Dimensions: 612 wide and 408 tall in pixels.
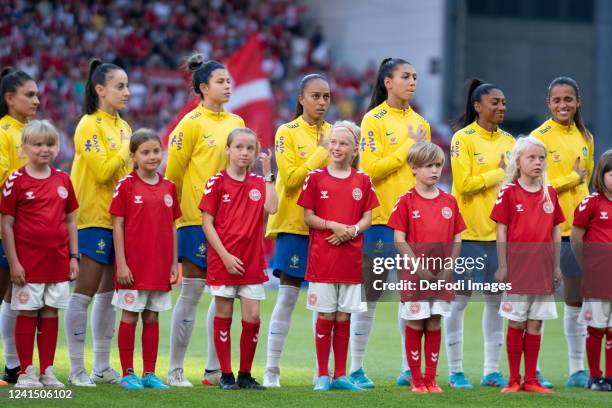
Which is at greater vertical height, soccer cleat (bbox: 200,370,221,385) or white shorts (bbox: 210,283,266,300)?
white shorts (bbox: 210,283,266,300)

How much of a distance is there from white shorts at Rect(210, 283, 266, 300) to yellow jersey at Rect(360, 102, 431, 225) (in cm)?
113

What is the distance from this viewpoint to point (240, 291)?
8031mm

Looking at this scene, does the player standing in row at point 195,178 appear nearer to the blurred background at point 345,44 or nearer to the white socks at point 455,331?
the white socks at point 455,331

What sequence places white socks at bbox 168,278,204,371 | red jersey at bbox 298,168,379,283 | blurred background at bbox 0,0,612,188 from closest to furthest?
red jersey at bbox 298,168,379,283, white socks at bbox 168,278,204,371, blurred background at bbox 0,0,612,188

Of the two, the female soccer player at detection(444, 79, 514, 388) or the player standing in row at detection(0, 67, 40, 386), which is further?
the female soccer player at detection(444, 79, 514, 388)

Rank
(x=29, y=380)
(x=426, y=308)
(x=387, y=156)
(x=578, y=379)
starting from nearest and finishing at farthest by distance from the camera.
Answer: (x=29, y=380), (x=426, y=308), (x=387, y=156), (x=578, y=379)

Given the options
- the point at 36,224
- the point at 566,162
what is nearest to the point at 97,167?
the point at 36,224

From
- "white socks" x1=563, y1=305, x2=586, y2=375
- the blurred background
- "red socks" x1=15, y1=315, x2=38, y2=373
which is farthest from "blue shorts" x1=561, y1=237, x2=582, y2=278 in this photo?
the blurred background

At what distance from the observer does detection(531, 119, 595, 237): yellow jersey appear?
8984 millimetres

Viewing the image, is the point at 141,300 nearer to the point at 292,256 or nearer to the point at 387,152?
the point at 292,256

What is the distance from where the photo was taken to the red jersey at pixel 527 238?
8219 millimetres

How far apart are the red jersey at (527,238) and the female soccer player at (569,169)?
0.71m

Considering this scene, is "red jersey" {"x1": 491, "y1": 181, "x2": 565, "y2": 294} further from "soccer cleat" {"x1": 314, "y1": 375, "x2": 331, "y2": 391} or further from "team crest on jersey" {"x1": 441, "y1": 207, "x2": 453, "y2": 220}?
"soccer cleat" {"x1": 314, "y1": 375, "x2": 331, "y2": 391}

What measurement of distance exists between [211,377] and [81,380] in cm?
88
